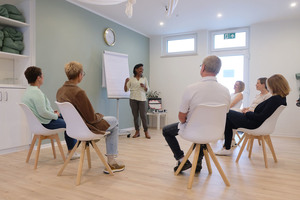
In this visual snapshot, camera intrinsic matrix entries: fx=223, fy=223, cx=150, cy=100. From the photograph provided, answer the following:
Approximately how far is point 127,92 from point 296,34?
4.07 meters

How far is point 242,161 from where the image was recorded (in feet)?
9.71

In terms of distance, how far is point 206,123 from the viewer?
202 cm

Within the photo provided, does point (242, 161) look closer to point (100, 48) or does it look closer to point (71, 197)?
point (71, 197)

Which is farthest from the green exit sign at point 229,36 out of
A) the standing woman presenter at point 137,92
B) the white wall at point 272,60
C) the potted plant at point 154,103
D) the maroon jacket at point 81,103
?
the maroon jacket at point 81,103

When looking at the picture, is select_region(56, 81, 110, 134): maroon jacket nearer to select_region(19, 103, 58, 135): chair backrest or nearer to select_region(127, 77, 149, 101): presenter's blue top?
select_region(19, 103, 58, 135): chair backrest

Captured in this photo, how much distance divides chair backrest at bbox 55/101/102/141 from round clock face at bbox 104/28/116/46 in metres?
3.18

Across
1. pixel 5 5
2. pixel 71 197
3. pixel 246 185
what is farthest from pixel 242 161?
pixel 5 5

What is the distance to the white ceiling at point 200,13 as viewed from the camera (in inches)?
169

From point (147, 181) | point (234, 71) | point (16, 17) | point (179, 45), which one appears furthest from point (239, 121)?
point (179, 45)

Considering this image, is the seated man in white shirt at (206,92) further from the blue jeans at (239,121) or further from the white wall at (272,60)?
the white wall at (272,60)

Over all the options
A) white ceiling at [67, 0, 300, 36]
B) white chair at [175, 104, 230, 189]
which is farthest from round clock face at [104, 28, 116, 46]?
white chair at [175, 104, 230, 189]

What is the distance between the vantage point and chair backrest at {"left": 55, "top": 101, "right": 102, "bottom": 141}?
6.75 ft

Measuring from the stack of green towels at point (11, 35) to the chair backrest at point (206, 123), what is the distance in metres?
2.99

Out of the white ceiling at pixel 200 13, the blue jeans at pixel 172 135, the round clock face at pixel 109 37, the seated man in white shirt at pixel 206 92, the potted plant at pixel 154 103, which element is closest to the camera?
the seated man in white shirt at pixel 206 92
